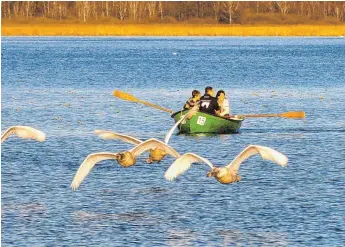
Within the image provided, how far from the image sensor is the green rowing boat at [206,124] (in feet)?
112

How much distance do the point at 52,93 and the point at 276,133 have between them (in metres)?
23.1

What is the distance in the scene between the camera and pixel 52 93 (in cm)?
5847

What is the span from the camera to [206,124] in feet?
113

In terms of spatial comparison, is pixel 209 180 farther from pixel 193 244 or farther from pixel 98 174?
pixel 193 244

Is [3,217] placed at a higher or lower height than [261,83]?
higher

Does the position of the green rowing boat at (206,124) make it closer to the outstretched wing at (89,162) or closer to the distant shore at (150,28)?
the outstretched wing at (89,162)

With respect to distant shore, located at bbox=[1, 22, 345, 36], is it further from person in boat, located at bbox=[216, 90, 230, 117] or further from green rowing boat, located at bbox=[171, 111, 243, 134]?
person in boat, located at bbox=[216, 90, 230, 117]

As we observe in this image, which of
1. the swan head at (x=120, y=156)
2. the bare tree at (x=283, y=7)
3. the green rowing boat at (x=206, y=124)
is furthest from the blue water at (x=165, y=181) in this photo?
the bare tree at (x=283, y=7)

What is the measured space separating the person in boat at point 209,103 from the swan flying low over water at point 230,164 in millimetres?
11299

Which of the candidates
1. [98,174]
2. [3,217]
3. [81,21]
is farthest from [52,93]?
[81,21]

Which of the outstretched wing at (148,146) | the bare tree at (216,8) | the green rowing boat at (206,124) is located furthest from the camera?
the bare tree at (216,8)

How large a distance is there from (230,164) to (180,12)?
148555 mm

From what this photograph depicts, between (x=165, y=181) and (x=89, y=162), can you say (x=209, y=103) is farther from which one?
(x=89, y=162)

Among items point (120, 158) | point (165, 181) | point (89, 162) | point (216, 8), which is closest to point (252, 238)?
point (120, 158)
